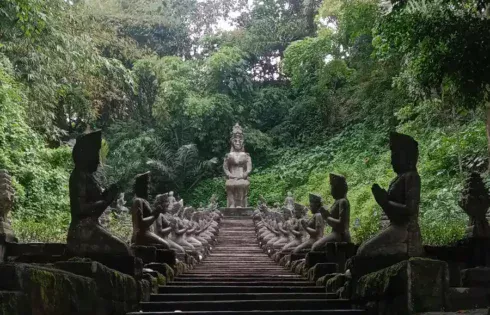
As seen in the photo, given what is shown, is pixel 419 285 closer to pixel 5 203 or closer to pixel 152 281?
pixel 152 281

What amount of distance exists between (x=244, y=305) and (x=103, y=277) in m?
1.74

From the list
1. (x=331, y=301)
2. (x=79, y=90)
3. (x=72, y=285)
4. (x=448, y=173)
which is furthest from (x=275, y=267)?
(x=79, y=90)

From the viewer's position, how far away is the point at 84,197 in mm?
6570

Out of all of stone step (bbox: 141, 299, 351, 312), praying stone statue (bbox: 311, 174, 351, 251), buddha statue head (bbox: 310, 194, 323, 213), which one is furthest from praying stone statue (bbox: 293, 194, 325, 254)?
stone step (bbox: 141, 299, 351, 312)

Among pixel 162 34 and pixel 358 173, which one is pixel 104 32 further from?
pixel 162 34

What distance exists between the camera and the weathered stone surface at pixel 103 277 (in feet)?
18.0

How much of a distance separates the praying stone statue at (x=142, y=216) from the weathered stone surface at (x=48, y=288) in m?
3.68

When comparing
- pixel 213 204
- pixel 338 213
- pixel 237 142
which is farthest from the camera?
pixel 237 142

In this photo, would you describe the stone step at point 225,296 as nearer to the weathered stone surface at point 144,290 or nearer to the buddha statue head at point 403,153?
the weathered stone surface at point 144,290

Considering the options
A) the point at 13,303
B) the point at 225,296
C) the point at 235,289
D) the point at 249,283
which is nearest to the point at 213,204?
the point at 249,283

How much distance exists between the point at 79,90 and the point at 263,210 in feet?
24.8

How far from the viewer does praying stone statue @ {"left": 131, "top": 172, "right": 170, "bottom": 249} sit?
348 inches

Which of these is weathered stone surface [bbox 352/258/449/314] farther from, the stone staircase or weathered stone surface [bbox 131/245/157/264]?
weathered stone surface [bbox 131/245/157/264]

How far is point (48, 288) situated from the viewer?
4055 mm
